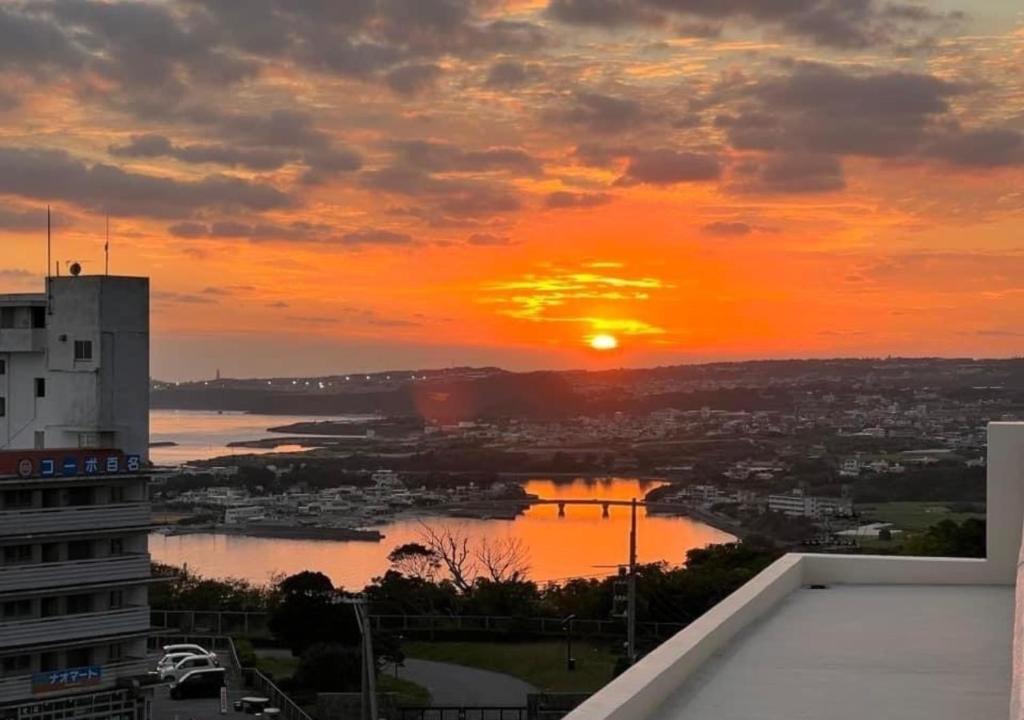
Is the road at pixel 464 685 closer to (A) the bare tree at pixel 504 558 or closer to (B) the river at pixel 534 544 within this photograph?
(A) the bare tree at pixel 504 558

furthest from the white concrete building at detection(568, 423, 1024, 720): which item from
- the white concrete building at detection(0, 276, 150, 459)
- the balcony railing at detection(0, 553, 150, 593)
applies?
the white concrete building at detection(0, 276, 150, 459)

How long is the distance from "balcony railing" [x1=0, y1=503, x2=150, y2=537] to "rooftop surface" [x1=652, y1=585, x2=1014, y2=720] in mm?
18394

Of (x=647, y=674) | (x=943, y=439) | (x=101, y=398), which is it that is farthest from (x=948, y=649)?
(x=943, y=439)

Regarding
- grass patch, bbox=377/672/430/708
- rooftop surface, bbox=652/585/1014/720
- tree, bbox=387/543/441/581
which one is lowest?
grass patch, bbox=377/672/430/708

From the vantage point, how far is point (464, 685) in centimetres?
2412

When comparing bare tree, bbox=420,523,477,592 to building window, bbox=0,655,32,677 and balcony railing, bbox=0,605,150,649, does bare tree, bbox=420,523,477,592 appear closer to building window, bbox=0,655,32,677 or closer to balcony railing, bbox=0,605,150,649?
balcony railing, bbox=0,605,150,649

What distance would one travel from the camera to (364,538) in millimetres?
58094

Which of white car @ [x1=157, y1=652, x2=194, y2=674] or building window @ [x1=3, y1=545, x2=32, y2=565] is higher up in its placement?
building window @ [x1=3, y1=545, x2=32, y2=565]

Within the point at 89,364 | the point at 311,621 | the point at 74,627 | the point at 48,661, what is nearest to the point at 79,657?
the point at 48,661

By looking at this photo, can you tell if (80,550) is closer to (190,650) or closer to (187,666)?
(187,666)

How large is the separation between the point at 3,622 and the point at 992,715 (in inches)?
834

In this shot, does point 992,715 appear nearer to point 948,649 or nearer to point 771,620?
point 948,649

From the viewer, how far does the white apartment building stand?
22.8 metres

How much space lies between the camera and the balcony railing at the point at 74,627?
74.6 ft
